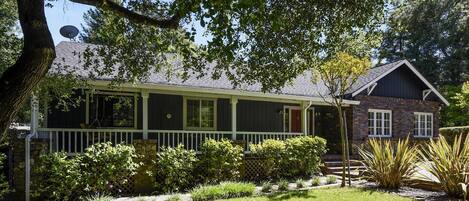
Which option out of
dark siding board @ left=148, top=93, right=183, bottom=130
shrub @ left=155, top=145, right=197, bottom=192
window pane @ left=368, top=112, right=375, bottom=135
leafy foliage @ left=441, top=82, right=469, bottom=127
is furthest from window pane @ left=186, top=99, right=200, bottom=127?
leafy foliage @ left=441, top=82, right=469, bottom=127

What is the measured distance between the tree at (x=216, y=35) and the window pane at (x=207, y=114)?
7.57 meters

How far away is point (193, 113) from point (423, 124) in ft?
42.4

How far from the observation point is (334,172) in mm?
16156

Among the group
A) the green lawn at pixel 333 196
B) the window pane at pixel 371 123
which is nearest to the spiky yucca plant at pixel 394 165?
the green lawn at pixel 333 196

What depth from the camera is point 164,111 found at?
16125 millimetres

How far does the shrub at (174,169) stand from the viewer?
39.5 ft

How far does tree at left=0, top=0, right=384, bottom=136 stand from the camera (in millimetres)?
4742

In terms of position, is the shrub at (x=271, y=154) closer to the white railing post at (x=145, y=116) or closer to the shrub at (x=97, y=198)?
the white railing post at (x=145, y=116)

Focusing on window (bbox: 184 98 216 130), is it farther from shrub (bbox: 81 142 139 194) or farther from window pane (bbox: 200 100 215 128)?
shrub (bbox: 81 142 139 194)

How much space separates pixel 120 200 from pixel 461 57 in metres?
34.1

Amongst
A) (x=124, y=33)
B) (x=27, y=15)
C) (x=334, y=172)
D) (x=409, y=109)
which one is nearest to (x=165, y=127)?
(x=334, y=172)

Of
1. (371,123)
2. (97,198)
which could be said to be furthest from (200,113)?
(371,123)

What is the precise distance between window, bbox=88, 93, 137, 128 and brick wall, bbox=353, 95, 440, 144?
996 centimetres

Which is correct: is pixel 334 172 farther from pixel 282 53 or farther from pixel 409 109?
pixel 282 53
